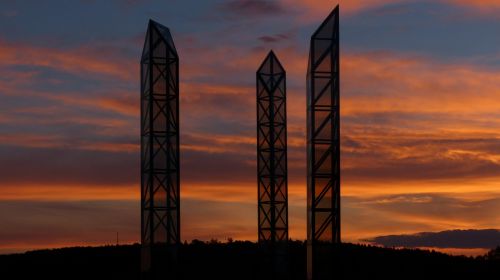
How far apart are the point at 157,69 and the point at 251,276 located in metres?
13.4

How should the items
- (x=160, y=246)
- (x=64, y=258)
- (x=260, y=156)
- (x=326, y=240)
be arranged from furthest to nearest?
(x=64, y=258)
(x=260, y=156)
(x=160, y=246)
(x=326, y=240)

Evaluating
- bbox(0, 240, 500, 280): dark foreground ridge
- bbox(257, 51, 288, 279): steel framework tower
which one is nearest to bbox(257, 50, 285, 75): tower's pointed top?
bbox(257, 51, 288, 279): steel framework tower

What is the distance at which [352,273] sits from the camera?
51375 mm

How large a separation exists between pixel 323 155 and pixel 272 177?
36.3ft

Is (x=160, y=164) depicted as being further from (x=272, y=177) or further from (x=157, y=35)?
(x=272, y=177)

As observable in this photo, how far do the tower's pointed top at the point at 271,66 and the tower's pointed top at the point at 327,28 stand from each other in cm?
1115

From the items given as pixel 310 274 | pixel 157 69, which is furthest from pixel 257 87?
pixel 310 274

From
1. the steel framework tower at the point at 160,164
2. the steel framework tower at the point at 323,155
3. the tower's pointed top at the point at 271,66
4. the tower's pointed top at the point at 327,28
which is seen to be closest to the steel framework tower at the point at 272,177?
the tower's pointed top at the point at 271,66

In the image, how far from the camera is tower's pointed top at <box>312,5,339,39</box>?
129 feet

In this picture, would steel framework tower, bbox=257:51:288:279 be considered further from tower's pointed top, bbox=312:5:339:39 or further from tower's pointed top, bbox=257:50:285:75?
tower's pointed top, bbox=312:5:339:39

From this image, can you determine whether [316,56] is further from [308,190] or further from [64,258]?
[64,258]

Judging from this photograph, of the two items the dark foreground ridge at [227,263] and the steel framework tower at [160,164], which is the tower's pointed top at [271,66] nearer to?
the steel framework tower at [160,164]

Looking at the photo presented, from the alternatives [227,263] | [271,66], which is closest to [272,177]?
[271,66]

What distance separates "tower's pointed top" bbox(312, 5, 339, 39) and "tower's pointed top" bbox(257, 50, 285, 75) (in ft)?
36.6
